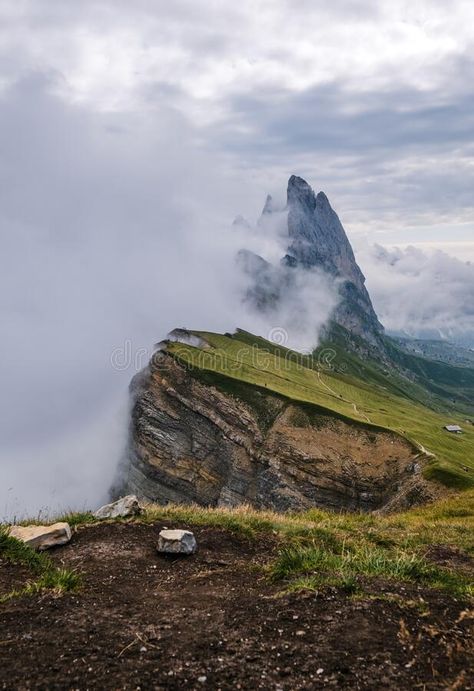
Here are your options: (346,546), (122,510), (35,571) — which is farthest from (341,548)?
(35,571)

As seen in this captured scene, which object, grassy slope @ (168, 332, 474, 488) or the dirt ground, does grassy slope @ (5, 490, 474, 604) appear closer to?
the dirt ground

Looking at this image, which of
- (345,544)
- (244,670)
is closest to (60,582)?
(244,670)

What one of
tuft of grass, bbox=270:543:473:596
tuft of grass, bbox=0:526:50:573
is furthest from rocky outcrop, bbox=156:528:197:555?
tuft of grass, bbox=0:526:50:573

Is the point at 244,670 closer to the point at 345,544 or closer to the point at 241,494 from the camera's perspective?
the point at 345,544

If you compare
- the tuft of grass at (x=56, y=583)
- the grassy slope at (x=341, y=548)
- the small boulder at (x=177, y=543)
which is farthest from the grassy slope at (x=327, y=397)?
the tuft of grass at (x=56, y=583)

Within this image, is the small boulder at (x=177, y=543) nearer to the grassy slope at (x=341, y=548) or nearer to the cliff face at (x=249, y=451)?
the grassy slope at (x=341, y=548)

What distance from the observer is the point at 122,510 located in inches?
733

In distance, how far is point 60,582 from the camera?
12.2 m

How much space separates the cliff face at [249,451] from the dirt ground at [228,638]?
8448 cm

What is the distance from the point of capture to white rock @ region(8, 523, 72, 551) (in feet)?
50.3

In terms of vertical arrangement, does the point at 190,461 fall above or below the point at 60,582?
below

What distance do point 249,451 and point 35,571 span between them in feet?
382

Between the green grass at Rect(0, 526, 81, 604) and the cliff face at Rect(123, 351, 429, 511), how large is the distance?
84088 mm

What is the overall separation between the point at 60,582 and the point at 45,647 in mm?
2883
